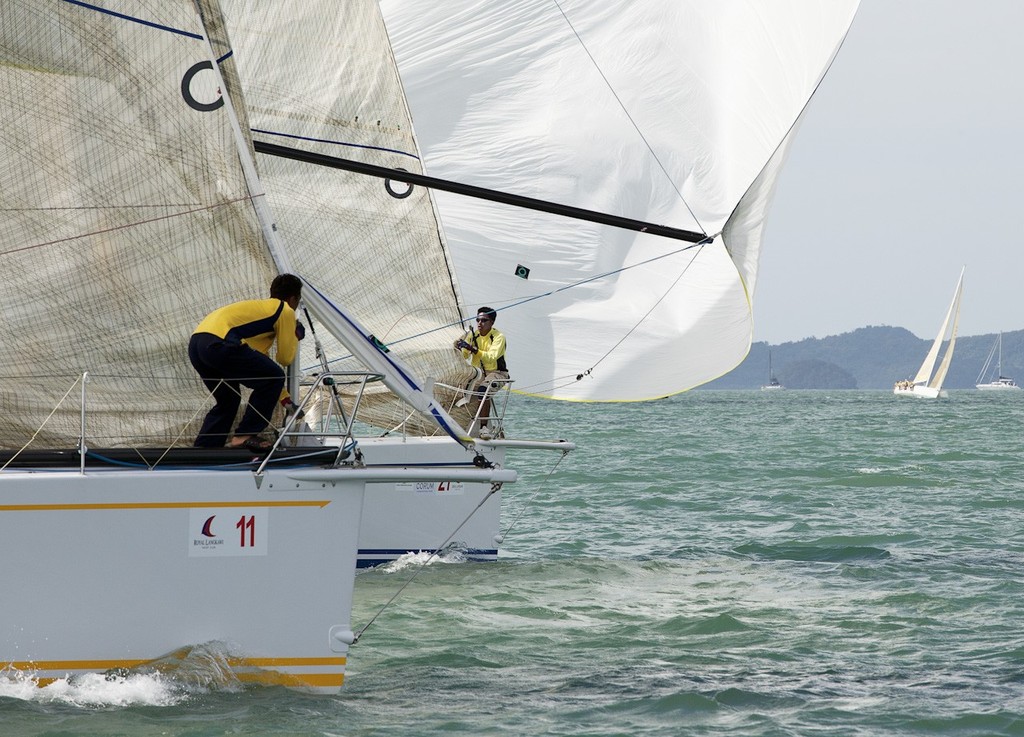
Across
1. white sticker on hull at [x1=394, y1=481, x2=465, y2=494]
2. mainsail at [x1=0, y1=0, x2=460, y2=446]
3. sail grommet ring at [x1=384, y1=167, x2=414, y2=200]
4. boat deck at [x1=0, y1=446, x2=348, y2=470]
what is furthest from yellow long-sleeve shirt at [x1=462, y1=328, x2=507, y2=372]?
boat deck at [x1=0, y1=446, x2=348, y2=470]

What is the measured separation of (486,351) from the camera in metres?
13.2

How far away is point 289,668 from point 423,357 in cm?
593

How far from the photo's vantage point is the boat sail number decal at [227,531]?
23.7 ft

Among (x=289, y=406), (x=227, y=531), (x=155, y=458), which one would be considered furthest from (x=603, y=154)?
(x=227, y=531)

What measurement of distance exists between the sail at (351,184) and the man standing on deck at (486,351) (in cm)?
16

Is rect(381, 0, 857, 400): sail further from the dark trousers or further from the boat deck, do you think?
the boat deck

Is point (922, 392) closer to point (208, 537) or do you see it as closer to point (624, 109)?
point (624, 109)

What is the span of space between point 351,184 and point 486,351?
193cm

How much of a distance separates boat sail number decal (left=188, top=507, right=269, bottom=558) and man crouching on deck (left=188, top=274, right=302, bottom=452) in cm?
38

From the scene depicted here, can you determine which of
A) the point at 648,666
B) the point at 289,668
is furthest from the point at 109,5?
the point at 648,666

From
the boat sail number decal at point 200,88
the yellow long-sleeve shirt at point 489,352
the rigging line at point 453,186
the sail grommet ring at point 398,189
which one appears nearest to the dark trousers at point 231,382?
the boat sail number decal at point 200,88

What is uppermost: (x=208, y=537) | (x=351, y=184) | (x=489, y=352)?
(x=351, y=184)

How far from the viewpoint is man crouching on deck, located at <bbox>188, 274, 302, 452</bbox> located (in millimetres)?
7531

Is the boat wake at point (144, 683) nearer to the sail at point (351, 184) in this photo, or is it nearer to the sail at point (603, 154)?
the sail at point (351, 184)
